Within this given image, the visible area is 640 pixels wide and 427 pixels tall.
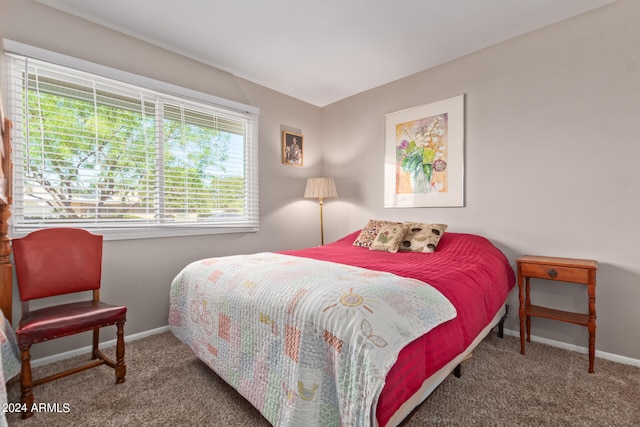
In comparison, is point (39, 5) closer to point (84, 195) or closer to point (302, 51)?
point (84, 195)

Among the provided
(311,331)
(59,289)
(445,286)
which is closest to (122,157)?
(59,289)

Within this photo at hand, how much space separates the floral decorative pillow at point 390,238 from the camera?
104 inches

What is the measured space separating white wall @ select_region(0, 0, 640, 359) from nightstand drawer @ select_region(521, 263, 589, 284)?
370 millimetres

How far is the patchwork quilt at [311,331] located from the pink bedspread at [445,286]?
0.07 m

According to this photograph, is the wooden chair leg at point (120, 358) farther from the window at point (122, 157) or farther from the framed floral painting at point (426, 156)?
the framed floral painting at point (426, 156)

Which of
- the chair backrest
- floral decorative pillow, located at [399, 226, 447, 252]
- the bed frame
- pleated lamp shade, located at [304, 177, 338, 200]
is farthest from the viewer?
pleated lamp shade, located at [304, 177, 338, 200]

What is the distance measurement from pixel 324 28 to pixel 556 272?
255 cm

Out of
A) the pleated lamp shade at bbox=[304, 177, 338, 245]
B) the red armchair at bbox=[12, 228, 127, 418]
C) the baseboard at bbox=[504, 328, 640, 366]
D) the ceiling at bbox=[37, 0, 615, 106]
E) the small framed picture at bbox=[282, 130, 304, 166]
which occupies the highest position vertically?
the ceiling at bbox=[37, 0, 615, 106]

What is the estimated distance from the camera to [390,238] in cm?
269

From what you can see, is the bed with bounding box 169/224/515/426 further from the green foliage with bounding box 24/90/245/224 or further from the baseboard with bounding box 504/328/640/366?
the green foliage with bounding box 24/90/245/224

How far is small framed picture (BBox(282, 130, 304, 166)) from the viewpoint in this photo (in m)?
3.69

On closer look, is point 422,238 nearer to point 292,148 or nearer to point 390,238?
point 390,238

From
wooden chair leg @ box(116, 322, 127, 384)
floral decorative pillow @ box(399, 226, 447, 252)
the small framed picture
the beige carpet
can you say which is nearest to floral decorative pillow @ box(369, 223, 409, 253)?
floral decorative pillow @ box(399, 226, 447, 252)

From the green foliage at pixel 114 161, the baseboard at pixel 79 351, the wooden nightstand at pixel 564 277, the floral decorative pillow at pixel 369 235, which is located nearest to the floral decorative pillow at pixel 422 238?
the floral decorative pillow at pixel 369 235
